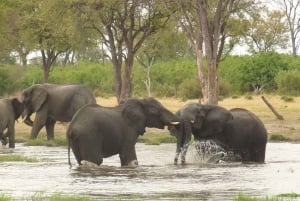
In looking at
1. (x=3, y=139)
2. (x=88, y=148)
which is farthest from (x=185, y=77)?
(x=88, y=148)

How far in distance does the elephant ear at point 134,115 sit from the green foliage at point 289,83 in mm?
36019

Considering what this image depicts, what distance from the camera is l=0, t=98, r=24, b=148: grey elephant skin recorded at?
24984 mm

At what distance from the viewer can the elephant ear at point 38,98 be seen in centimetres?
2777

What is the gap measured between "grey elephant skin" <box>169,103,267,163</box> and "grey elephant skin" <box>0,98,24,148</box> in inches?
280

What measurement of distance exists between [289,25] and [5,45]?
43.6 metres

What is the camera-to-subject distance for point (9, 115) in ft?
83.0

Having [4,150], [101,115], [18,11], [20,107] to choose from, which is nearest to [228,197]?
[101,115]

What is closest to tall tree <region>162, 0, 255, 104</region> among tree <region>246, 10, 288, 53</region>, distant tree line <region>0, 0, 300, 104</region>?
distant tree line <region>0, 0, 300, 104</region>

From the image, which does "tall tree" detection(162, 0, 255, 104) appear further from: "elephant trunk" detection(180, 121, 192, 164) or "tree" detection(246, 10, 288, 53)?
"tree" detection(246, 10, 288, 53)

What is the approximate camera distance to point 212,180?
15688 millimetres

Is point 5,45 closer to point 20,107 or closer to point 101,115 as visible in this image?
point 20,107

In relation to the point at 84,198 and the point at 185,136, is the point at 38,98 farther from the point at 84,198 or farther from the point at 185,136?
the point at 84,198

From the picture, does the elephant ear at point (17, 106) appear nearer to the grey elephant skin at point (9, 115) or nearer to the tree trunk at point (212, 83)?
the grey elephant skin at point (9, 115)

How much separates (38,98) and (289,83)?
95.7 ft
